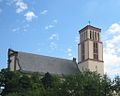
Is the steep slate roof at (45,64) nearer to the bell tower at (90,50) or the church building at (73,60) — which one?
the church building at (73,60)

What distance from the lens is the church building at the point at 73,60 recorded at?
7188cm

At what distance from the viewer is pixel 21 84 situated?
55938mm

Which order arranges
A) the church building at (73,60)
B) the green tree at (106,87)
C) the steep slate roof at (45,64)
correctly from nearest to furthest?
1. the green tree at (106,87)
2. the steep slate roof at (45,64)
3. the church building at (73,60)

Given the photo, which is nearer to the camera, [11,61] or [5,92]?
[5,92]

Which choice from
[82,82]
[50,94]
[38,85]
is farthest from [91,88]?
[38,85]

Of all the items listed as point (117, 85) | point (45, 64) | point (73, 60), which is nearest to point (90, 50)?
point (73, 60)

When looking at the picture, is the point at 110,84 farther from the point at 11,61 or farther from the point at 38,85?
the point at 11,61

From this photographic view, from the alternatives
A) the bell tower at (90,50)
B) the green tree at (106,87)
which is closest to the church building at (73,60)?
the bell tower at (90,50)

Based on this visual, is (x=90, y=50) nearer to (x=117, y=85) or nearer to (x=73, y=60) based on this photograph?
(x=73, y=60)

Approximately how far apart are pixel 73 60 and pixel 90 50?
6.80m

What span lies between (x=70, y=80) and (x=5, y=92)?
1880 centimetres

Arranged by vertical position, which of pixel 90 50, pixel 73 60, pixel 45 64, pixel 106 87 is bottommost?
pixel 106 87

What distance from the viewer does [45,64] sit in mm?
75250

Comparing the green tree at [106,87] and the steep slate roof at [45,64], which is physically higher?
the steep slate roof at [45,64]
